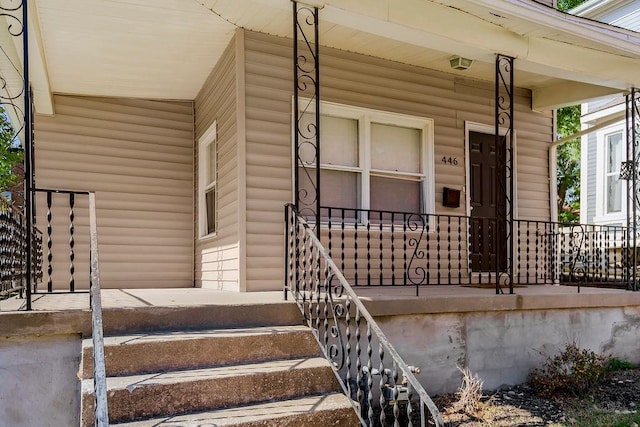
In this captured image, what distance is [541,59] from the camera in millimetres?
5281

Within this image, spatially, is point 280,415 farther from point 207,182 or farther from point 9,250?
point 207,182

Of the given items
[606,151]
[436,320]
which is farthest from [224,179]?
[606,151]

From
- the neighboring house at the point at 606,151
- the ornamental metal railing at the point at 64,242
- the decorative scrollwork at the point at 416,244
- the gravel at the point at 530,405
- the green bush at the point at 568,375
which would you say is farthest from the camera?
the neighboring house at the point at 606,151

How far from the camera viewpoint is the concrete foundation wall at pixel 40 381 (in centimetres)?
316

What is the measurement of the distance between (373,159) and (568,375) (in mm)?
3093

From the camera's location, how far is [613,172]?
1063 cm

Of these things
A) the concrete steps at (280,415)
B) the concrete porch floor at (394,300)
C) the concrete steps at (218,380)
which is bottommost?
the concrete steps at (280,415)

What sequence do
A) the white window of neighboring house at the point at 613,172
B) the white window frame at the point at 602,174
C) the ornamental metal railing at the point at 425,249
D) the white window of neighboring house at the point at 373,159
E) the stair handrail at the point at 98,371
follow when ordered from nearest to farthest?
the stair handrail at the point at 98,371, the ornamental metal railing at the point at 425,249, the white window of neighboring house at the point at 373,159, the white window of neighboring house at the point at 613,172, the white window frame at the point at 602,174

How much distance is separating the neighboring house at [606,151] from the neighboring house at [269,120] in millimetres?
3903

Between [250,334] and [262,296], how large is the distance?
99 cm

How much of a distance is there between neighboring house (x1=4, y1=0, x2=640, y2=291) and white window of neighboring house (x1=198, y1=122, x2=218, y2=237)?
0.03 m

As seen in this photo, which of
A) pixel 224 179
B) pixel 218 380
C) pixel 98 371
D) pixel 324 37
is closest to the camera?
pixel 98 371

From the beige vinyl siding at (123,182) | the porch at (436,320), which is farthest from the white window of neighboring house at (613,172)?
the beige vinyl siding at (123,182)

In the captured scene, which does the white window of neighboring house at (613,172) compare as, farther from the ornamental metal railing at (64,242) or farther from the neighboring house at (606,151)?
the ornamental metal railing at (64,242)
